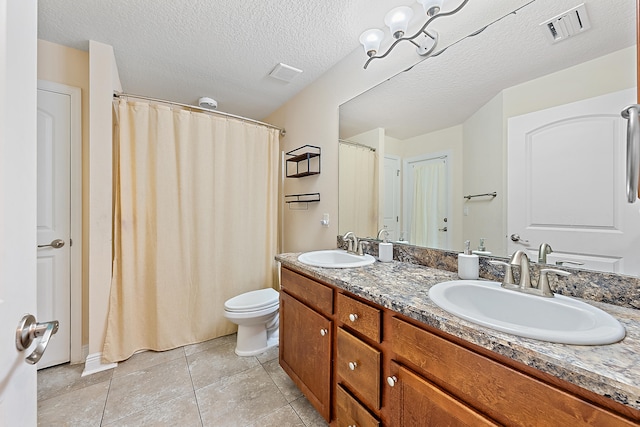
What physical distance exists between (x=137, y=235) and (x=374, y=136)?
6.32ft

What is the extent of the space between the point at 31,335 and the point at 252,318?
1.49m

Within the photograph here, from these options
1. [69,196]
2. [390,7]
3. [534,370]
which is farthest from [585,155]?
[69,196]

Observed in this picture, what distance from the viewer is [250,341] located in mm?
1977

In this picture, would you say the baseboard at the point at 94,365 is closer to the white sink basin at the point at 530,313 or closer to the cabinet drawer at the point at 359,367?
the cabinet drawer at the point at 359,367

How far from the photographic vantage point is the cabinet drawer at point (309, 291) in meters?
1.20

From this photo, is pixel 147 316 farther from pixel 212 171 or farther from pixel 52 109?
pixel 52 109

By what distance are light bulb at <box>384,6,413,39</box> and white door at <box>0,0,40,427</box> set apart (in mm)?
1417

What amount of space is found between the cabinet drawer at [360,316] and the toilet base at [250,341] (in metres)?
1.14

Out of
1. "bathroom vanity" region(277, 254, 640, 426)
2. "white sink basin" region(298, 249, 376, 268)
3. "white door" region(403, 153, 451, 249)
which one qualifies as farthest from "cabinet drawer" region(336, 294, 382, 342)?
"white door" region(403, 153, 451, 249)

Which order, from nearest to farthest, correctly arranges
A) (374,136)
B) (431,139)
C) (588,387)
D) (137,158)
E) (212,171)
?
(588,387), (431,139), (374,136), (137,158), (212,171)

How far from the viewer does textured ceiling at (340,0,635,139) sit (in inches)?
35.0

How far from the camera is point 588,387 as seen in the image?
0.48 meters

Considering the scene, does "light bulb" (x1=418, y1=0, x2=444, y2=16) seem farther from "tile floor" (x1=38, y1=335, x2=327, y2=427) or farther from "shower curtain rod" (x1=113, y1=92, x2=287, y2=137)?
"tile floor" (x1=38, y1=335, x2=327, y2=427)

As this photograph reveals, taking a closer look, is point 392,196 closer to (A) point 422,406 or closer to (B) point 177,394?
(A) point 422,406
